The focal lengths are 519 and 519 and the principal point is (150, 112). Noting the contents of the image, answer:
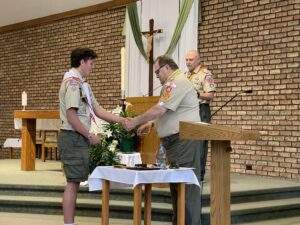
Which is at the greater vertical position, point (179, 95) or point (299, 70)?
point (299, 70)

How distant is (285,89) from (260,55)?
671 mm

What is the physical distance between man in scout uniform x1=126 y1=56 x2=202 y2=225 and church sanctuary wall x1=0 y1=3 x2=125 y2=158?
18.6ft

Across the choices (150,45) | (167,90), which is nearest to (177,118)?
(167,90)

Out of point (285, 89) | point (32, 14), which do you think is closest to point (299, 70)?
point (285, 89)

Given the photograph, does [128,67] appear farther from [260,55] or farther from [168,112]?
[168,112]

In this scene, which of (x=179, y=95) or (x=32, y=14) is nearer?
(x=179, y=95)

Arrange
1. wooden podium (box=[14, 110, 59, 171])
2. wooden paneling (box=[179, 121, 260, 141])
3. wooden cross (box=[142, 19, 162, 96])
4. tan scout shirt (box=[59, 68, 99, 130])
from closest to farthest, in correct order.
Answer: wooden paneling (box=[179, 121, 260, 141])
tan scout shirt (box=[59, 68, 99, 130])
wooden podium (box=[14, 110, 59, 171])
wooden cross (box=[142, 19, 162, 96])

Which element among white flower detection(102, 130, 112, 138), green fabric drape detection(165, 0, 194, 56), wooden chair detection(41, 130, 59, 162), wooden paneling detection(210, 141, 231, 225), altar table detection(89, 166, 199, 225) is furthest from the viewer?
wooden chair detection(41, 130, 59, 162)

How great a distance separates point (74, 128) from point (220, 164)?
1.45m

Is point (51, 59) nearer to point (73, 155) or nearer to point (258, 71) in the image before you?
point (258, 71)

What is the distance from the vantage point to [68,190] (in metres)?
4.12

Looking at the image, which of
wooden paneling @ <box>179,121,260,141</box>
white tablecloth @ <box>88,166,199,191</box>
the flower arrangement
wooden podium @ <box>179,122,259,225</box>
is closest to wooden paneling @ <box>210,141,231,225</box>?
wooden podium @ <box>179,122,259,225</box>

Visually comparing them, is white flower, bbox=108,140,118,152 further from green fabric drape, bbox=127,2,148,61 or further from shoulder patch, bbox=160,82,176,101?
green fabric drape, bbox=127,2,148,61

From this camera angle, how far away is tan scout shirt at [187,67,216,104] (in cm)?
573
